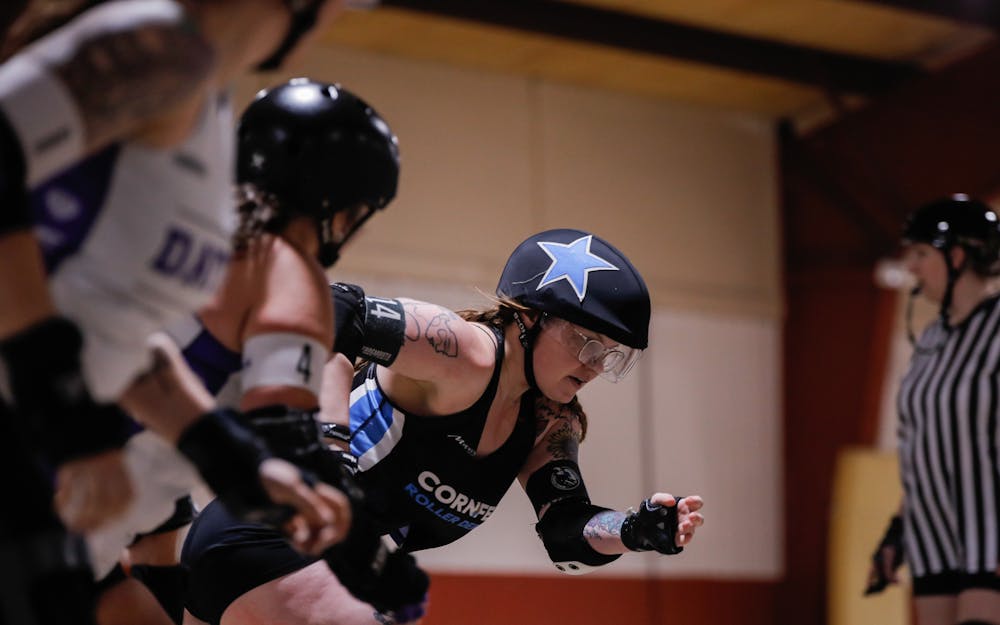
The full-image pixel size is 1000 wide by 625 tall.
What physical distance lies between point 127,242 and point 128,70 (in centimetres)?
26

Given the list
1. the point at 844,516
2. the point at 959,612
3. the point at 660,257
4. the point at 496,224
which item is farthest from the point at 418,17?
the point at 959,612

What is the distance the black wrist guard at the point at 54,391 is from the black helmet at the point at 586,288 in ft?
4.97

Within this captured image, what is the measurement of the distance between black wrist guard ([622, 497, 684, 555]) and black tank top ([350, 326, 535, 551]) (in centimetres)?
37

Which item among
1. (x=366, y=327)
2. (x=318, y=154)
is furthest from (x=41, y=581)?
(x=366, y=327)

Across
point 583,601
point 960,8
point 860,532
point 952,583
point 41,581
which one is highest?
point 960,8

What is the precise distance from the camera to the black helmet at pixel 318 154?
2.12 meters

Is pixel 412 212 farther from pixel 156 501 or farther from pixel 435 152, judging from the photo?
pixel 156 501

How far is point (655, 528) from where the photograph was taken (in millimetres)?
2943

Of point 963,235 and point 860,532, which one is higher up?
point 963,235

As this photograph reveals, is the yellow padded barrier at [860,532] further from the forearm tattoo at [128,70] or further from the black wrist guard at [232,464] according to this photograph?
the forearm tattoo at [128,70]

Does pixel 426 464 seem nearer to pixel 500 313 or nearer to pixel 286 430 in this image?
pixel 500 313

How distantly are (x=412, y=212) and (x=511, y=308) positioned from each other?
17.4 ft

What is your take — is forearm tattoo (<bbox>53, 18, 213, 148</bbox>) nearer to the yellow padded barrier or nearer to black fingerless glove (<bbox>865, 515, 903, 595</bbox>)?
black fingerless glove (<bbox>865, 515, 903, 595</bbox>)

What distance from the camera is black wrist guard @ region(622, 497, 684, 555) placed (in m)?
2.93
